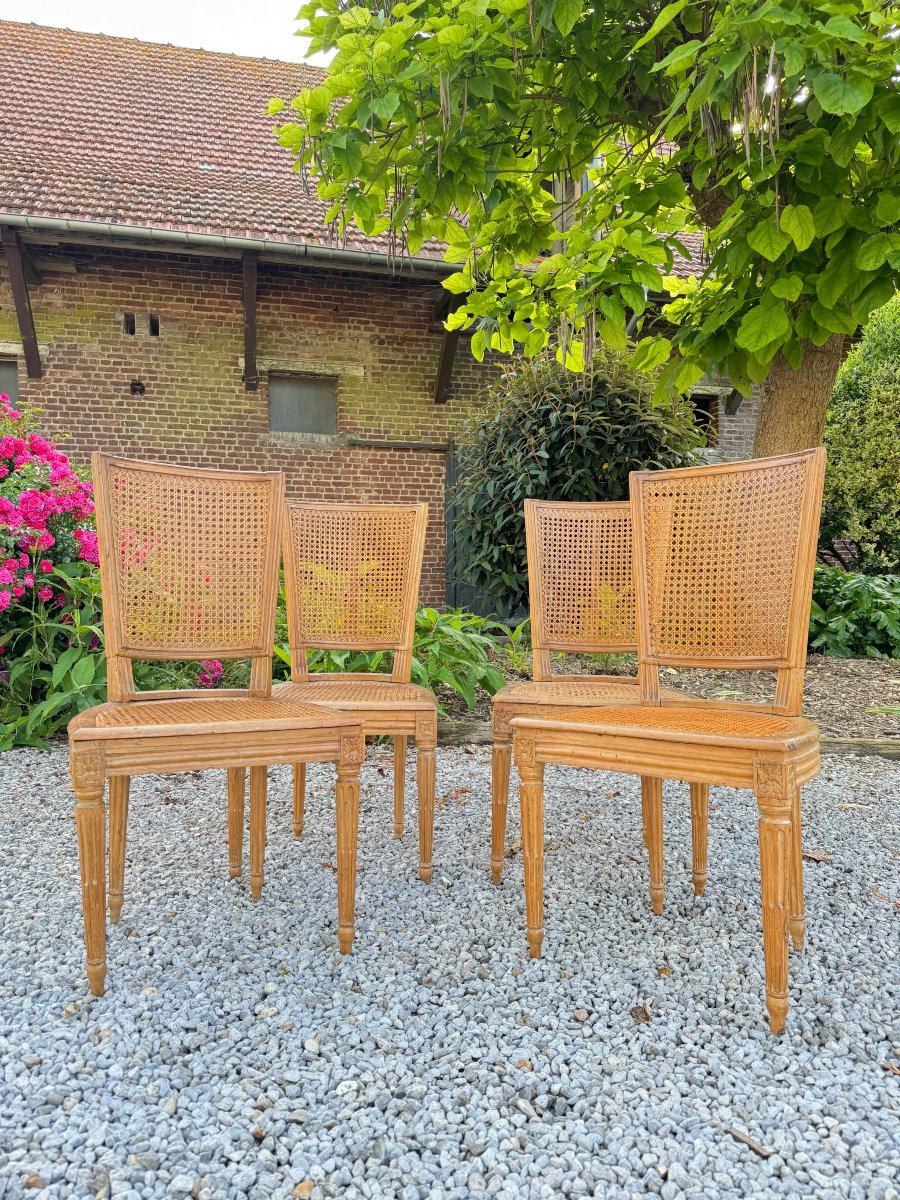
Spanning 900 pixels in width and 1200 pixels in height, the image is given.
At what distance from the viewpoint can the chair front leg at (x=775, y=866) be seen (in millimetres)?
1502

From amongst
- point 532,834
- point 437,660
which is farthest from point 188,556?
point 437,660

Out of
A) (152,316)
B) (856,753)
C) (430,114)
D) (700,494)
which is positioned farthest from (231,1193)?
(152,316)

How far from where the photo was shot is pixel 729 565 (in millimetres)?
2006

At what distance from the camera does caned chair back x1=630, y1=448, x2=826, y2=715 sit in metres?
1.83

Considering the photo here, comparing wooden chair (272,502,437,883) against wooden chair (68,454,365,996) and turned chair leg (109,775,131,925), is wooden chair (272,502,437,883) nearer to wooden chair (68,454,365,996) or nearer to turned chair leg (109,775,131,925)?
wooden chair (68,454,365,996)

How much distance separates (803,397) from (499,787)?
2620mm

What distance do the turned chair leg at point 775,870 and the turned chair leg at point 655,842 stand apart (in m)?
0.56

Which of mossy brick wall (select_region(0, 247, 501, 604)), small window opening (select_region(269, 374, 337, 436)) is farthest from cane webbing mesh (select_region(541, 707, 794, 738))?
small window opening (select_region(269, 374, 337, 436))

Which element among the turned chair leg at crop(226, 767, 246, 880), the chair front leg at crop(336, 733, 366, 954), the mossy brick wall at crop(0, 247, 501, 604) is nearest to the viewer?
the chair front leg at crop(336, 733, 366, 954)

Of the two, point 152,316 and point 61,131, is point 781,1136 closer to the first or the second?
point 152,316

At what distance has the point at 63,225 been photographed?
6629 millimetres

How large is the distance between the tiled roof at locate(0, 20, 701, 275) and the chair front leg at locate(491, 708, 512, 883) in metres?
5.96

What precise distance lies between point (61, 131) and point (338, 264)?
3.49 meters

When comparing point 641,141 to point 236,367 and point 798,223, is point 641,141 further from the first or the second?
point 236,367
